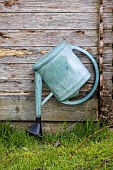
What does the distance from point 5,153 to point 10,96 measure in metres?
0.61

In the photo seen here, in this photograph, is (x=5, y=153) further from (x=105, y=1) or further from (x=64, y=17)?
(x=105, y=1)

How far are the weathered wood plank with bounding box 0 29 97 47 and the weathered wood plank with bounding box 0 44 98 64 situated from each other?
45 mm

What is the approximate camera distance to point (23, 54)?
14.9 feet

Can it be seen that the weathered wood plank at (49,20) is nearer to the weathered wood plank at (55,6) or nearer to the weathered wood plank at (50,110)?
the weathered wood plank at (55,6)

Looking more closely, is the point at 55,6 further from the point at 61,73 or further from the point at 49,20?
the point at 61,73

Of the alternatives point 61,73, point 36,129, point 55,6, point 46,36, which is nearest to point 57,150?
point 36,129

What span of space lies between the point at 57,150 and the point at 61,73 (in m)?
0.67

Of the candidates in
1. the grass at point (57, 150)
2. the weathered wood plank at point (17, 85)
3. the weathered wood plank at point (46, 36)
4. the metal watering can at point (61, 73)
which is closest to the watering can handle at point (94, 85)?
the metal watering can at point (61, 73)

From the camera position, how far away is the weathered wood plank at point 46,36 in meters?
4.50

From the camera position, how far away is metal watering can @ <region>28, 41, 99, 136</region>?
4.33 m

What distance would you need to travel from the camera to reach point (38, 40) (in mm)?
4516

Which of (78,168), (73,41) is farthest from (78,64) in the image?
(78,168)

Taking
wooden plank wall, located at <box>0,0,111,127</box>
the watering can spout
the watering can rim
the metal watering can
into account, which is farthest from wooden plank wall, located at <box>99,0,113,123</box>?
the watering can spout

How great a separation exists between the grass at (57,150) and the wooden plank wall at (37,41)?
0.60 ft
